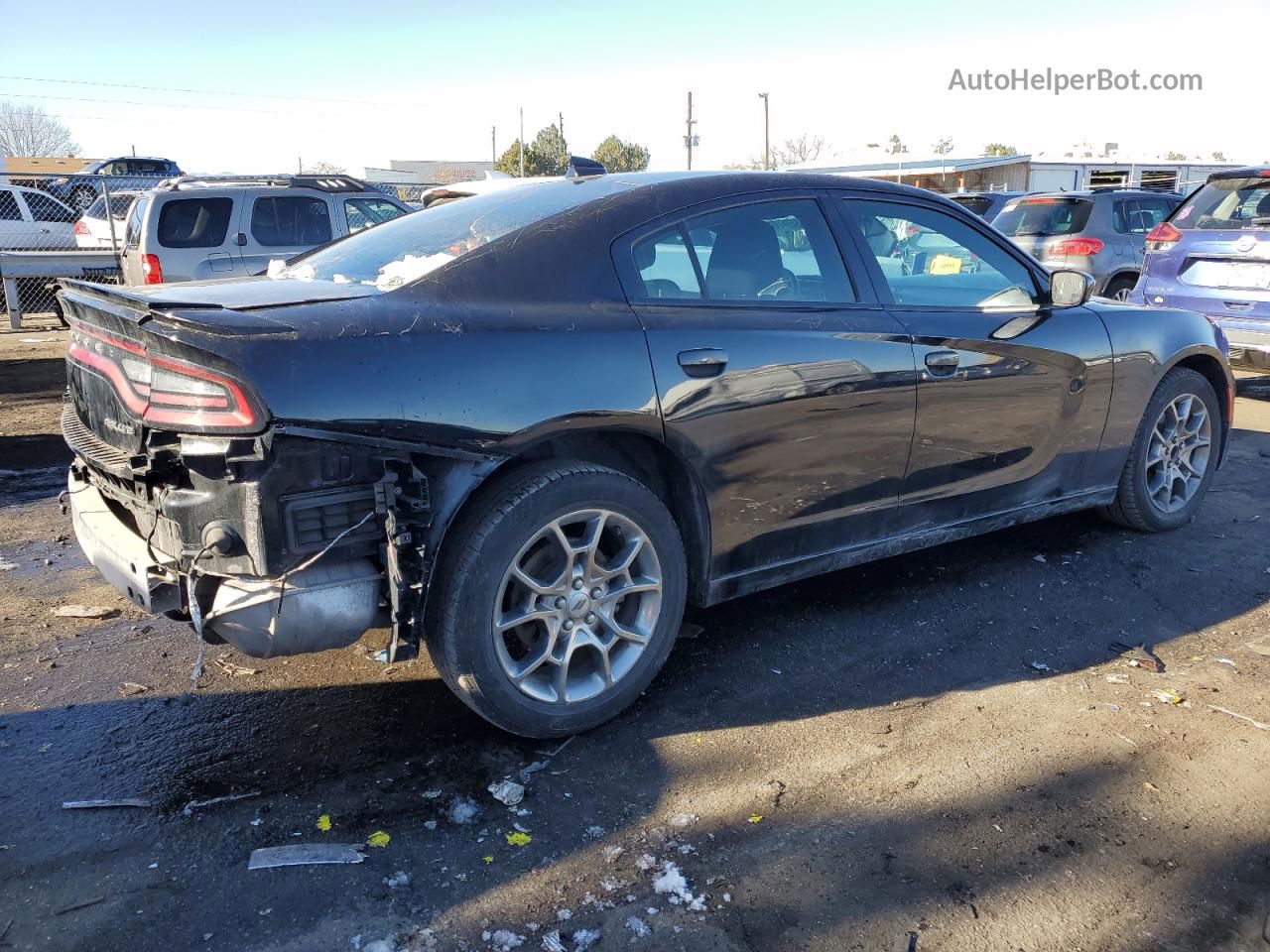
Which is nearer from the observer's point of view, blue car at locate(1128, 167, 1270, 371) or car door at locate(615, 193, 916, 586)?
car door at locate(615, 193, 916, 586)

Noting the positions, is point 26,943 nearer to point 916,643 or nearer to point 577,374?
point 577,374

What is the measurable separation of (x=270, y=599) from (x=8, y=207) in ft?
57.6

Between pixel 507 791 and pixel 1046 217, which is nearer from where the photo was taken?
pixel 507 791

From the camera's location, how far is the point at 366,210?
12.1 metres

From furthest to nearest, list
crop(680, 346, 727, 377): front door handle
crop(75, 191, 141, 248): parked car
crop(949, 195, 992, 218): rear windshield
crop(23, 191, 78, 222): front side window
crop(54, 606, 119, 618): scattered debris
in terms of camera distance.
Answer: crop(23, 191, 78, 222): front side window
crop(949, 195, 992, 218): rear windshield
crop(75, 191, 141, 248): parked car
crop(54, 606, 119, 618): scattered debris
crop(680, 346, 727, 377): front door handle

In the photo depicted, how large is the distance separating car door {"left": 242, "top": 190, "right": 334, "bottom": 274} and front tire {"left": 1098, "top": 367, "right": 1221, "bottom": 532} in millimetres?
9044

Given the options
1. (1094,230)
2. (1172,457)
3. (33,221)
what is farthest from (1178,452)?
(33,221)

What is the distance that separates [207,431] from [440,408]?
586mm

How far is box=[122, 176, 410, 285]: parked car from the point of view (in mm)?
10734

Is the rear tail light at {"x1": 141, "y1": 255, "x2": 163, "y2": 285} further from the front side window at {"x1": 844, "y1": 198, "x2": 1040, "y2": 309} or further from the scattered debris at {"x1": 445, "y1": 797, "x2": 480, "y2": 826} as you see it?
the scattered debris at {"x1": 445, "y1": 797, "x2": 480, "y2": 826}

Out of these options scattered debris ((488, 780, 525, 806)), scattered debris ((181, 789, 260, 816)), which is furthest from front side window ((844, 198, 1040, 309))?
scattered debris ((181, 789, 260, 816))

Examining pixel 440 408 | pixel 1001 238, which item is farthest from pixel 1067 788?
pixel 1001 238

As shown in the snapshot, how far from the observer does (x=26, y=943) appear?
87.2 inches

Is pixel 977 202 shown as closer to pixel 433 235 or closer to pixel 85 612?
pixel 433 235
